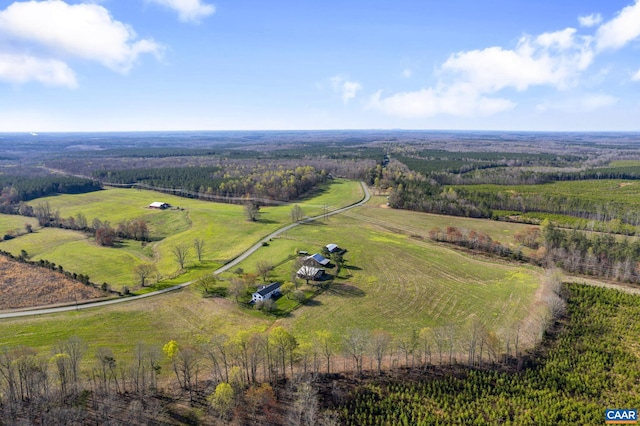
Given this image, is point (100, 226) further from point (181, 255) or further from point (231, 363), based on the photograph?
point (231, 363)

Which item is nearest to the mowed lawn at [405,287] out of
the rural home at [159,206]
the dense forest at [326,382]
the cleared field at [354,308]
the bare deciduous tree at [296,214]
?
the cleared field at [354,308]

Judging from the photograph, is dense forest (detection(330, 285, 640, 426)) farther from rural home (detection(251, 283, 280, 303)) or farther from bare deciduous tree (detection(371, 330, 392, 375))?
rural home (detection(251, 283, 280, 303))

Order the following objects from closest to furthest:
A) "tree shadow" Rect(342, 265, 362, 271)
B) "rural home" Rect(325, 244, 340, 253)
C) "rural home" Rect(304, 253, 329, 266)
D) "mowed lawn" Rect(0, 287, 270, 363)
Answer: "mowed lawn" Rect(0, 287, 270, 363) → "rural home" Rect(304, 253, 329, 266) → "tree shadow" Rect(342, 265, 362, 271) → "rural home" Rect(325, 244, 340, 253)

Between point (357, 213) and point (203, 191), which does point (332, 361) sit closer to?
point (357, 213)

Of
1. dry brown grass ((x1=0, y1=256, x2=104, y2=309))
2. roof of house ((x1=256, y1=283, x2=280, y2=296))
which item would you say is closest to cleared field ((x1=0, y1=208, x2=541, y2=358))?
roof of house ((x1=256, y1=283, x2=280, y2=296))

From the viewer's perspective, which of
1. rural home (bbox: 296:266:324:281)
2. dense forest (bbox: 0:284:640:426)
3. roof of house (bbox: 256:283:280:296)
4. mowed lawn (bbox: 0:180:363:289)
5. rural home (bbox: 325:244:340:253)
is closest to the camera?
dense forest (bbox: 0:284:640:426)

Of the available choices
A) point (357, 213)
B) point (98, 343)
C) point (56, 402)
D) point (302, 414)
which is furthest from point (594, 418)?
point (357, 213)
